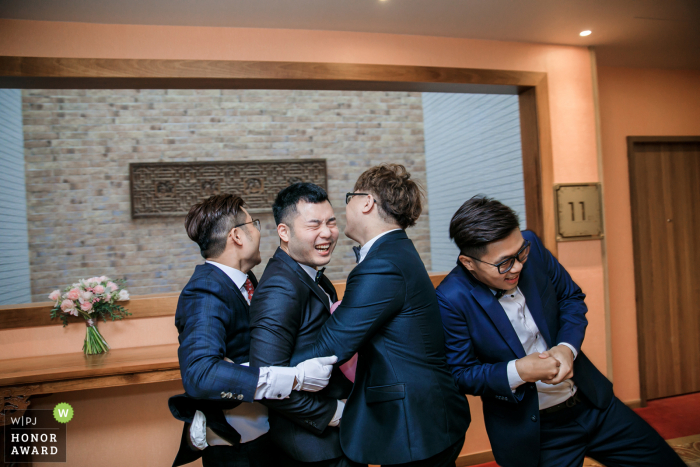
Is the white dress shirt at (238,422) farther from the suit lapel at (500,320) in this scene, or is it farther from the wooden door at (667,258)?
the wooden door at (667,258)

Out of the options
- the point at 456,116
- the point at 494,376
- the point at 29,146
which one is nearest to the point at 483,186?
the point at 456,116

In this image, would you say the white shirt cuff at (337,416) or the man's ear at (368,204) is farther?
the man's ear at (368,204)

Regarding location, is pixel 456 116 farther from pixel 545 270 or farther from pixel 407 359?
pixel 407 359

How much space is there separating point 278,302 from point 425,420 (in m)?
0.60

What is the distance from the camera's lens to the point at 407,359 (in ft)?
4.43

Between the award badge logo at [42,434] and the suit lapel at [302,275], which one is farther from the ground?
the suit lapel at [302,275]

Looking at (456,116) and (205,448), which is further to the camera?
(456,116)

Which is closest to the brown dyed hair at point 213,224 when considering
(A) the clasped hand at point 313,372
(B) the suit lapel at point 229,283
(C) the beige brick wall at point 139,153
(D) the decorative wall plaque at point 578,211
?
(B) the suit lapel at point 229,283

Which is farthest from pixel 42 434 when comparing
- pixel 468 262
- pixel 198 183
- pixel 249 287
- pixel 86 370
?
pixel 198 183

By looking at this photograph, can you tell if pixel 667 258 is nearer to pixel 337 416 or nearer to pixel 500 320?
pixel 500 320

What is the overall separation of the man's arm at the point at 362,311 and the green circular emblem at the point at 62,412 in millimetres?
2183

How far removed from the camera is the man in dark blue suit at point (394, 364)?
51.3 inches

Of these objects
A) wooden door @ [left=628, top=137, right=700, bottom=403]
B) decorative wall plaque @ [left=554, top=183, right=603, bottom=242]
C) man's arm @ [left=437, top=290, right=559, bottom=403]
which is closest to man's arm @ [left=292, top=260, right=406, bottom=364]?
man's arm @ [left=437, top=290, right=559, bottom=403]

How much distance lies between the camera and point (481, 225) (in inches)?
59.1
